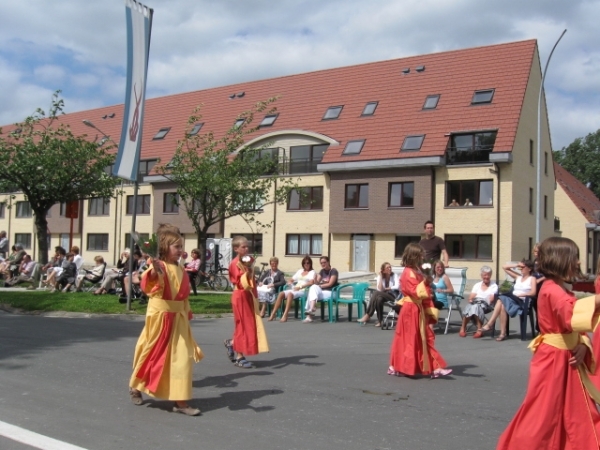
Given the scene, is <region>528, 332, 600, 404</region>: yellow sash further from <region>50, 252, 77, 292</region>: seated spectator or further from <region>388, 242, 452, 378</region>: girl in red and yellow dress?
<region>50, 252, 77, 292</region>: seated spectator

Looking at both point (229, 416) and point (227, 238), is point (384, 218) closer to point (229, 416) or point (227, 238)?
point (227, 238)

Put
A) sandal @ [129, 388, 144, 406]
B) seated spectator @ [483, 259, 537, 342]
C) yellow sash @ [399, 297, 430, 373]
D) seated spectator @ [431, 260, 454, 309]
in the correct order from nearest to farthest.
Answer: sandal @ [129, 388, 144, 406]
yellow sash @ [399, 297, 430, 373]
seated spectator @ [483, 259, 537, 342]
seated spectator @ [431, 260, 454, 309]

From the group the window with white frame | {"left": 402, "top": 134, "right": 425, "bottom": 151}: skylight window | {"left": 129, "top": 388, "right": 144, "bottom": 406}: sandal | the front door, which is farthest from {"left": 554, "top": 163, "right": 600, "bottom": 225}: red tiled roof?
{"left": 129, "top": 388, "right": 144, "bottom": 406}: sandal

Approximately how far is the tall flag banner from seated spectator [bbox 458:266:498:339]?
7587 mm

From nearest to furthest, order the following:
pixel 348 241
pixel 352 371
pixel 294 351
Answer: pixel 352 371, pixel 294 351, pixel 348 241

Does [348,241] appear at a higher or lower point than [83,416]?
higher

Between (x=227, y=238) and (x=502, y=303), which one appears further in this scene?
(x=227, y=238)

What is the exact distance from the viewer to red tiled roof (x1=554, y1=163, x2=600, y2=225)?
5147 centimetres

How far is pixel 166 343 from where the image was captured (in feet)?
21.9

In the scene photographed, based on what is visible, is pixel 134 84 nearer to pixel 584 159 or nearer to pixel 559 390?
pixel 559 390

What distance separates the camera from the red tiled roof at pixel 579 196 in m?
51.5

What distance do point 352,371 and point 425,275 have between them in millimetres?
1588

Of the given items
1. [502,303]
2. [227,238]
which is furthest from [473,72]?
[502,303]

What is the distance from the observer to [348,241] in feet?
127
